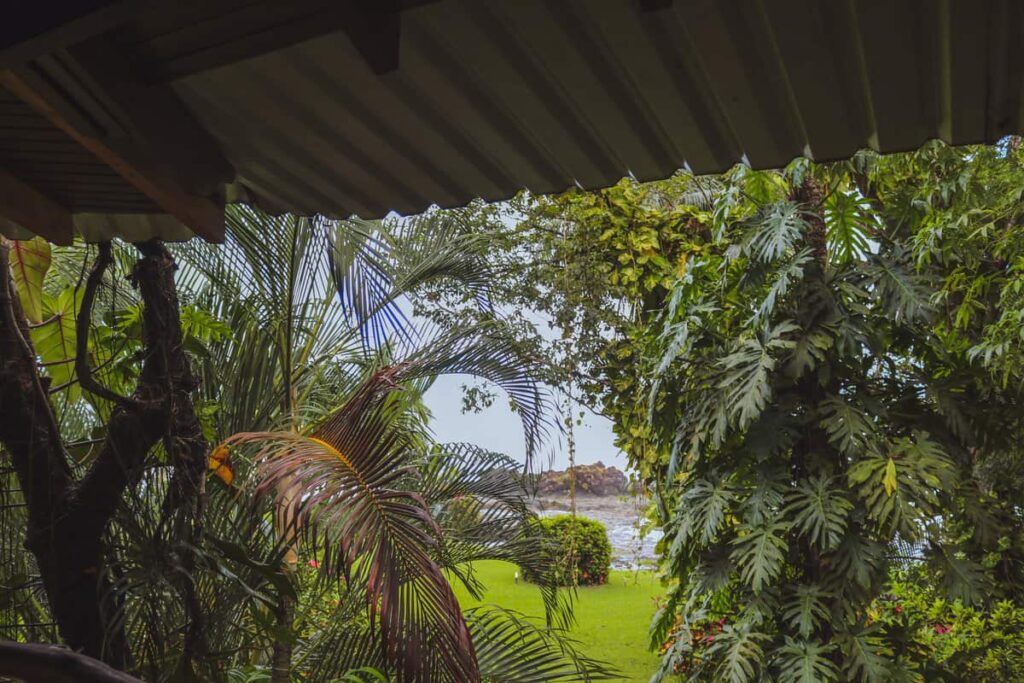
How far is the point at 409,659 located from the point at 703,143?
53.5 inches

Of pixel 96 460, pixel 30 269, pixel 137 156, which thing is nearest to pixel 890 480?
pixel 96 460

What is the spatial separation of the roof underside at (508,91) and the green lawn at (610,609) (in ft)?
12.7

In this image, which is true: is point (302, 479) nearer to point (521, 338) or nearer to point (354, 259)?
point (354, 259)

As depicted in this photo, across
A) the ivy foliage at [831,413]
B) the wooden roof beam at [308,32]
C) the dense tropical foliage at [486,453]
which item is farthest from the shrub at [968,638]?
the wooden roof beam at [308,32]

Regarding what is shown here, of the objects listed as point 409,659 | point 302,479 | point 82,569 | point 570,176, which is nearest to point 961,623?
point 409,659

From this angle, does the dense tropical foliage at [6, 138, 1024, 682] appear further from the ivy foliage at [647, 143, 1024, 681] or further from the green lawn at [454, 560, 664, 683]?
the green lawn at [454, 560, 664, 683]

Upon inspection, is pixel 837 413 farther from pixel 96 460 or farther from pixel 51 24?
pixel 51 24

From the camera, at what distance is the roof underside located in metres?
0.92

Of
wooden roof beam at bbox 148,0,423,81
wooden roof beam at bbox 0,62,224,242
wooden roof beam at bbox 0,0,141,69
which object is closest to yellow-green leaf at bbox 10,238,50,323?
wooden roof beam at bbox 0,62,224,242

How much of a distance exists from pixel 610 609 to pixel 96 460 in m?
4.34

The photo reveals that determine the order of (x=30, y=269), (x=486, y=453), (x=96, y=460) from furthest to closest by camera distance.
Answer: (x=486, y=453) → (x=30, y=269) → (x=96, y=460)

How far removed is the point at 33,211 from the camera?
1.33m

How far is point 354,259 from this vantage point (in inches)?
129

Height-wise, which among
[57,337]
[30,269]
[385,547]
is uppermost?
[30,269]
